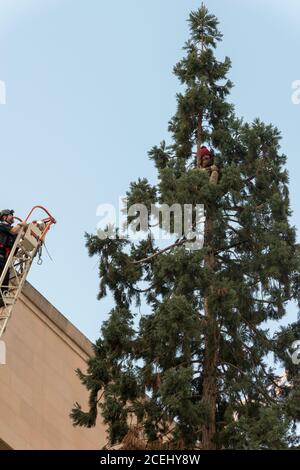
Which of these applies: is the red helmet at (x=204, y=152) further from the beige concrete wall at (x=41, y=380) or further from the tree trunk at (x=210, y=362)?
the beige concrete wall at (x=41, y=380)

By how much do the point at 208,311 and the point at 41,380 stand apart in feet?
22.9

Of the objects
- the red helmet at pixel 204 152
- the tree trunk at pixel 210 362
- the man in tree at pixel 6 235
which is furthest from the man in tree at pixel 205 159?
the man in tree at pixel 6 235

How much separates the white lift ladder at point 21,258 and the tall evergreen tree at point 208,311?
53.6 inches

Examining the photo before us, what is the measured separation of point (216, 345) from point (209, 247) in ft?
6.30

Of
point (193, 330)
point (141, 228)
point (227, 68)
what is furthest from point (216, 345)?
point (227, 68)

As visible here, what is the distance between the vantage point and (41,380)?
3534 centimetres

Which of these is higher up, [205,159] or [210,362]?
[205,159]

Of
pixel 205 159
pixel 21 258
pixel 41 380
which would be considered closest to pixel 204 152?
pixel 205 159

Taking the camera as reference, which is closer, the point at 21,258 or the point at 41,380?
the point at 21,258

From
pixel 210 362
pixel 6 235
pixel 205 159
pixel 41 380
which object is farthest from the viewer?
pixel 41 380

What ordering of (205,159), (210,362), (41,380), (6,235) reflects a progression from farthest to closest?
(41,380) → (205,159) → (210,362) → (6,235)

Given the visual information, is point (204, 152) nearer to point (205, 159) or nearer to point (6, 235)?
point (205, 159)

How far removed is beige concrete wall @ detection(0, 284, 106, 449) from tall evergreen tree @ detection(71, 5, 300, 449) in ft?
A: 12.7

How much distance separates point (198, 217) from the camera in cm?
3078
